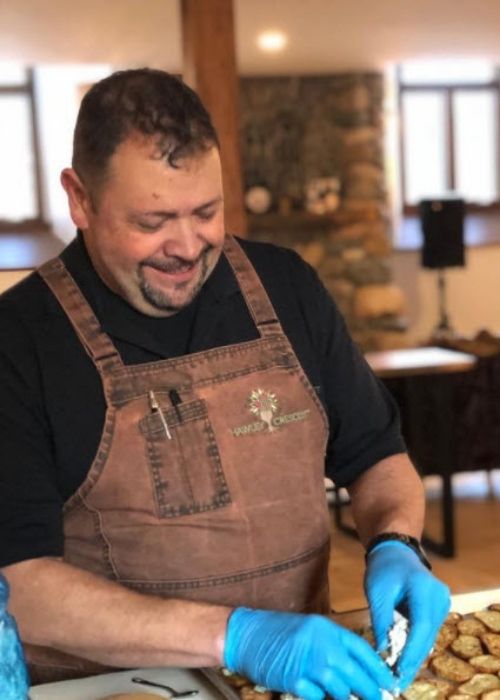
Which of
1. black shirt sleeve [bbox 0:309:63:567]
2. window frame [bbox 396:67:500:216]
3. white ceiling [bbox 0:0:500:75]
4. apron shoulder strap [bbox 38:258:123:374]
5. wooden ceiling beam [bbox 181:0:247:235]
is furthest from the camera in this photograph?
window frame [bbox 396:67:500:216]

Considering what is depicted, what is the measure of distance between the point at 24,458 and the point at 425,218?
5.06 metres

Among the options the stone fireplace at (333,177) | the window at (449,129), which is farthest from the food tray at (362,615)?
the window at (449,129)

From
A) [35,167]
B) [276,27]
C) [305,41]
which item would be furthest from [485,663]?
[35,167]

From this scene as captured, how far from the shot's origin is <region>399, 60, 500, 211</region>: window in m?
6.77

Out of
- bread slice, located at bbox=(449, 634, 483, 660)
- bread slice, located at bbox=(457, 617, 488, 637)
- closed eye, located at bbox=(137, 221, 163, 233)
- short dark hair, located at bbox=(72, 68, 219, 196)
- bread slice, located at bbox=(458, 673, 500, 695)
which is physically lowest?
bread slice, located at bbox=(458, 673, 500, 695)

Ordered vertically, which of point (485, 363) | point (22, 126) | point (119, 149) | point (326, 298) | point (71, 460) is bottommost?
point (485, 363)

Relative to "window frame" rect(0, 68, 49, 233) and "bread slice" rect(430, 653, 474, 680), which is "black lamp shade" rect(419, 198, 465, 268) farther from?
"bread slice" rect(430, 653, 474, 680)

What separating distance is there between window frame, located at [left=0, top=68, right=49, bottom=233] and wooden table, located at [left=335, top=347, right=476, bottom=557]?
2.88m

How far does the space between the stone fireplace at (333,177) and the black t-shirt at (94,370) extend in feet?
16.6

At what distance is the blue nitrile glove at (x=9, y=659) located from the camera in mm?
895

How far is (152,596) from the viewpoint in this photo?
118 centimetres

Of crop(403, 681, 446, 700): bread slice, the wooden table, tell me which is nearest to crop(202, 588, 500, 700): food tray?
crop(403, 681, 446, 700): bread slice

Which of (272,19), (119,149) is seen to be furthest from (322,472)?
(272,19)

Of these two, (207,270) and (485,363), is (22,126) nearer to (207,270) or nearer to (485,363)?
(485,363)
